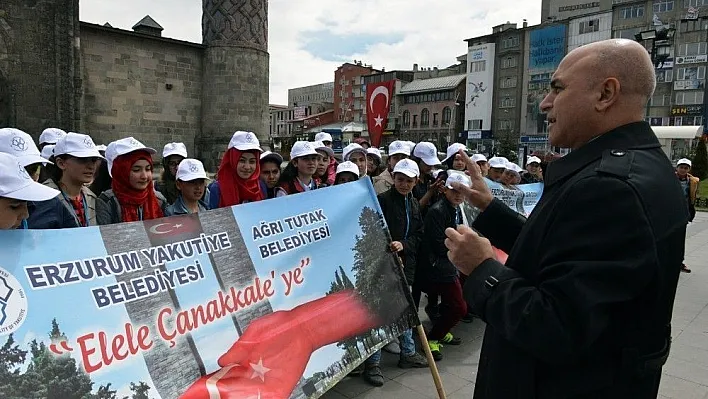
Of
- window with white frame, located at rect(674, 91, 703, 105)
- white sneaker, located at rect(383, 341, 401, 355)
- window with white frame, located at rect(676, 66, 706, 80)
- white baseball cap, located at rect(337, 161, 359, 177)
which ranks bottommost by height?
white sneaker, located at rect(383, 341, 401, 355)

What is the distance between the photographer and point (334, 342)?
285cm

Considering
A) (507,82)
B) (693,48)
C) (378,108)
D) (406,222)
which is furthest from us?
(507,82)

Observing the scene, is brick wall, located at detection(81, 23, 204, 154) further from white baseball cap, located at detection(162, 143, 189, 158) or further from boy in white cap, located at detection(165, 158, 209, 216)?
boy in white cap, located at detection(165, 158, 209, 216)

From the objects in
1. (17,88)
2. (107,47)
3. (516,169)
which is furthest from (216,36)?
(516,169)

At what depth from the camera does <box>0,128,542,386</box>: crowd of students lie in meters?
3.32

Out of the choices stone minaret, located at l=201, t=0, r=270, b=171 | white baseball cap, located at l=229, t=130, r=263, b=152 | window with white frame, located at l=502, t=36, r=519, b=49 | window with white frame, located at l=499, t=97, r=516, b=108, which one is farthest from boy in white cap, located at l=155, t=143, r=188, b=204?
window with white frame, located at l=502, t=36, r=519, b=49

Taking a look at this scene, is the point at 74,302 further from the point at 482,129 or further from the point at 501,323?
the point at 482,129

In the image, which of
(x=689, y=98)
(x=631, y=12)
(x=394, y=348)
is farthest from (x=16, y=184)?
(x=631, y=12)

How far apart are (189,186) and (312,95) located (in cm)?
11397

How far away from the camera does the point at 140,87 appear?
1877 cm

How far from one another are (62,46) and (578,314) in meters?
18.5

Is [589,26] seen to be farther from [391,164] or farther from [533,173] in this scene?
[391,164]

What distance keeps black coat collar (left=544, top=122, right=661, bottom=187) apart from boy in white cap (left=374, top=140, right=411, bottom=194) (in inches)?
163

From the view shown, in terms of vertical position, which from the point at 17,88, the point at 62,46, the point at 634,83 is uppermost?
the point at 62,46
